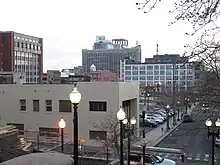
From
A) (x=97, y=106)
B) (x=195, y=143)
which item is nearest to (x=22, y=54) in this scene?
(x=97, y=106)

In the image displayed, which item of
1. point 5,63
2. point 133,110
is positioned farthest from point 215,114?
point 5,63

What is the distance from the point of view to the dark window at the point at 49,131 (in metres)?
35.0

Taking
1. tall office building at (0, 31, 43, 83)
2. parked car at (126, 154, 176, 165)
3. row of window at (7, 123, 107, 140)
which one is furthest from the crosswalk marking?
tall office building at (0, 31, 43, 83)

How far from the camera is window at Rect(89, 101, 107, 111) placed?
35.2 meters

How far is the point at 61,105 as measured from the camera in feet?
120

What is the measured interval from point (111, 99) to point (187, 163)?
10.1 meters

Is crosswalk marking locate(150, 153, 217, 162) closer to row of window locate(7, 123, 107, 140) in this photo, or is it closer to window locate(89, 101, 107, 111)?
row of window locate(7, 123, 107, 140)

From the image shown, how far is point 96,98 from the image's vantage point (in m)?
35.3

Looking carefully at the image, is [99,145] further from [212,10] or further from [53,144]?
[212,10]

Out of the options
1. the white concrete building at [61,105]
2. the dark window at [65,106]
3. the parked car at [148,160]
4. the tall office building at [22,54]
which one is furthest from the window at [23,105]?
the tall office building at [22,54]

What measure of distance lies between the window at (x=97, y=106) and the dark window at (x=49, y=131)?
4.23 m

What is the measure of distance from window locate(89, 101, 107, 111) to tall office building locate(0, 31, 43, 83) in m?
101

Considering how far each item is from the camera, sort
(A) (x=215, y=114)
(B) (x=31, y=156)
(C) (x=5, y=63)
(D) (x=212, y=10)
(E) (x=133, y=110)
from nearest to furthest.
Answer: (D) (x=212, y=10), (B) (x=31, y=156), (A) (x=215, y=114), (E) (x=133, y=110), (C) (x=5, y=63)

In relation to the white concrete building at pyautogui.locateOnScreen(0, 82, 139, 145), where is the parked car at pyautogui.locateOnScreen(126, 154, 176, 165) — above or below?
below
